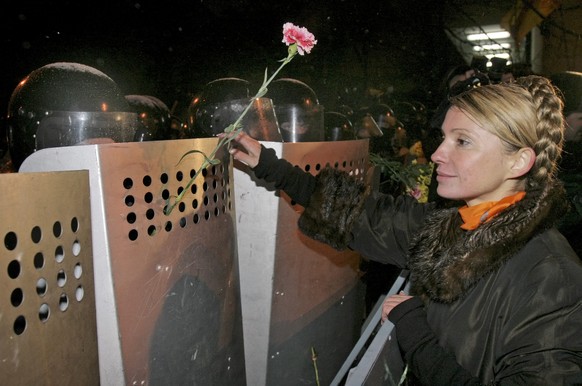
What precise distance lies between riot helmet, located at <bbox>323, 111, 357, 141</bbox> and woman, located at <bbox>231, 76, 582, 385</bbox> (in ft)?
6.15

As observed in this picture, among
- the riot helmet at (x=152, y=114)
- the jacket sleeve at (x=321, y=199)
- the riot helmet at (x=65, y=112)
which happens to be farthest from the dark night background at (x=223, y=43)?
the jacket sleeve at (x=321, y=199)

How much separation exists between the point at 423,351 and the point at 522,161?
30.6 inches

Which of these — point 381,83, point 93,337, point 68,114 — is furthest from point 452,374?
point 381,83

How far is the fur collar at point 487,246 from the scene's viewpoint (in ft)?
5.29

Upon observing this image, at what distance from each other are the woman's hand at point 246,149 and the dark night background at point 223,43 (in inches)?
189

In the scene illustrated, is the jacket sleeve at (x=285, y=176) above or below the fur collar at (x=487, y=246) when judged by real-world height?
above

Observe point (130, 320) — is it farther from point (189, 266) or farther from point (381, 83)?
point (381, 83)

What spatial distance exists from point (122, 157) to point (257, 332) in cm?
130

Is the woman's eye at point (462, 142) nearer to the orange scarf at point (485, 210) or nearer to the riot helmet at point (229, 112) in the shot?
the orange scarf at point (485, 210)

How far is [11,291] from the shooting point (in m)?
1.23

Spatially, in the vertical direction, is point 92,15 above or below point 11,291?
above

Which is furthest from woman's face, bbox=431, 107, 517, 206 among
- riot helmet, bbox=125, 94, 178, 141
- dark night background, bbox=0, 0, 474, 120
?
dark night background, bbox=0, 0, 474, 120

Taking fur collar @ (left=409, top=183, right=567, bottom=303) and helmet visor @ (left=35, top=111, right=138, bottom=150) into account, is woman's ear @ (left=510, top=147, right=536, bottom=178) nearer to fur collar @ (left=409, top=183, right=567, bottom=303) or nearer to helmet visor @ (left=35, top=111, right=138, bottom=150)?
fur collar @ (left=409, top=183, right=567, bottom=303)

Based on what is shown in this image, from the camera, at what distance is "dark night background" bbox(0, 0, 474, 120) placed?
19.6ft
